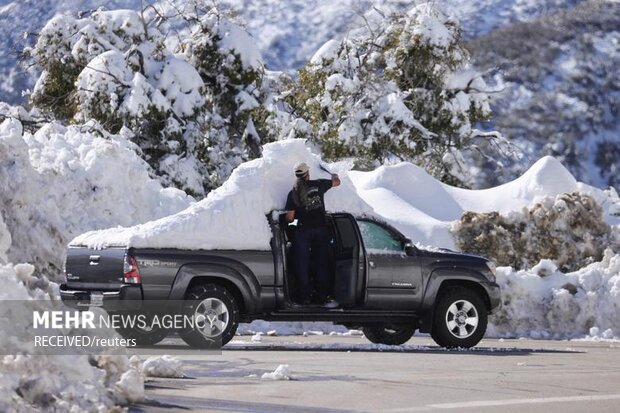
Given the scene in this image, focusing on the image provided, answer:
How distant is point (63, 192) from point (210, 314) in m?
8.31

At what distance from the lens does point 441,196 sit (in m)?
27.9

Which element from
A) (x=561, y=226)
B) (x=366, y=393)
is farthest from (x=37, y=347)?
(x=561, y=226)

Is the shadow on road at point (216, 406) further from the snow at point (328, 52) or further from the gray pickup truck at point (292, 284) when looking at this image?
the snow at point (328, 52)

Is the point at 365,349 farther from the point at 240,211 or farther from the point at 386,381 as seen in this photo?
the point at 386,381

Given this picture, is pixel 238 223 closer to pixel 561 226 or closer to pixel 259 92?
pixel 561 226

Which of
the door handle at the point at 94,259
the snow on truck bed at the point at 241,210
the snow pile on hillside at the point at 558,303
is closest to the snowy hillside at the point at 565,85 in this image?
the snow pile on hillside at the point at 558,303

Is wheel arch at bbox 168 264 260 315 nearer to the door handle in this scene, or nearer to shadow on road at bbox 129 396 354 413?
the door handle

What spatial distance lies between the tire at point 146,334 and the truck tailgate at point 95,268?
589mm

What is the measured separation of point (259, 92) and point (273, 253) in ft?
116

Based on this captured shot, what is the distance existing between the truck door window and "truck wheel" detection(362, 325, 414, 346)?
4.67 feet

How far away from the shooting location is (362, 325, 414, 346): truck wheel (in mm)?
16797

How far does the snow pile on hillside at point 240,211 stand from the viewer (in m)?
14.4

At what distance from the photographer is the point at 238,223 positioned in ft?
48.8

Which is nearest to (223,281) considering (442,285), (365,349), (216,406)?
(365,349)
